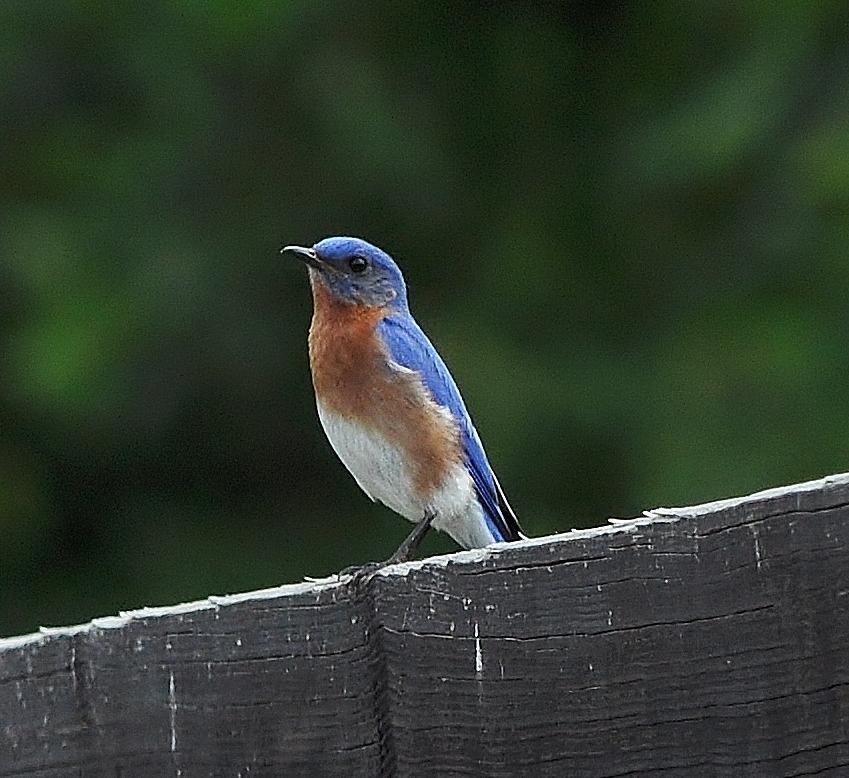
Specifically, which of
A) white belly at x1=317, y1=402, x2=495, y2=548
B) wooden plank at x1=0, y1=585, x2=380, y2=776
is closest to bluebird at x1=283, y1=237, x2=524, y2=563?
white belly at x1=317, y1=402, x2=495, y2=548

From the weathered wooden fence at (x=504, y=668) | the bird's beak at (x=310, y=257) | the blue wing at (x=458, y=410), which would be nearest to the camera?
the weathered wooden fence at (x=504, y=668)

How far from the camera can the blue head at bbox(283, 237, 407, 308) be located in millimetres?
4691

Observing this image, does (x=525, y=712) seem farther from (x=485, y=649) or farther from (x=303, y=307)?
(x=303, y=307)

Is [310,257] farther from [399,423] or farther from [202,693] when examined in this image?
[202,693]

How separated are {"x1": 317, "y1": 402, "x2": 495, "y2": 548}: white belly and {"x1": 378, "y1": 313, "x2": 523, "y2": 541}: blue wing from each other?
0.03 m

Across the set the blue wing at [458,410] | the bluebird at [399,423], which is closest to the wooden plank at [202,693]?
the bluebird at [399,423]

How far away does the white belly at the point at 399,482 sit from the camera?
4410 millimetres

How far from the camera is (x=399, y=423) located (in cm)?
446

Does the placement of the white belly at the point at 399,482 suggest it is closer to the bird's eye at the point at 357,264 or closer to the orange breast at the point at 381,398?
the orange breast at the point at 381,398

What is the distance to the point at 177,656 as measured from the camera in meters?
1.88

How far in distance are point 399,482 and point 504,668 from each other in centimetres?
263

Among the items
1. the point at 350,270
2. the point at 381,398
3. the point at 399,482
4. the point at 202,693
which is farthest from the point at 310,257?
the point at 202,693

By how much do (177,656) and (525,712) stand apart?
345 millimetres

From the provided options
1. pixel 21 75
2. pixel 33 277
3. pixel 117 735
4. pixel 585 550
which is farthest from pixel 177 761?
pixel 21 75
